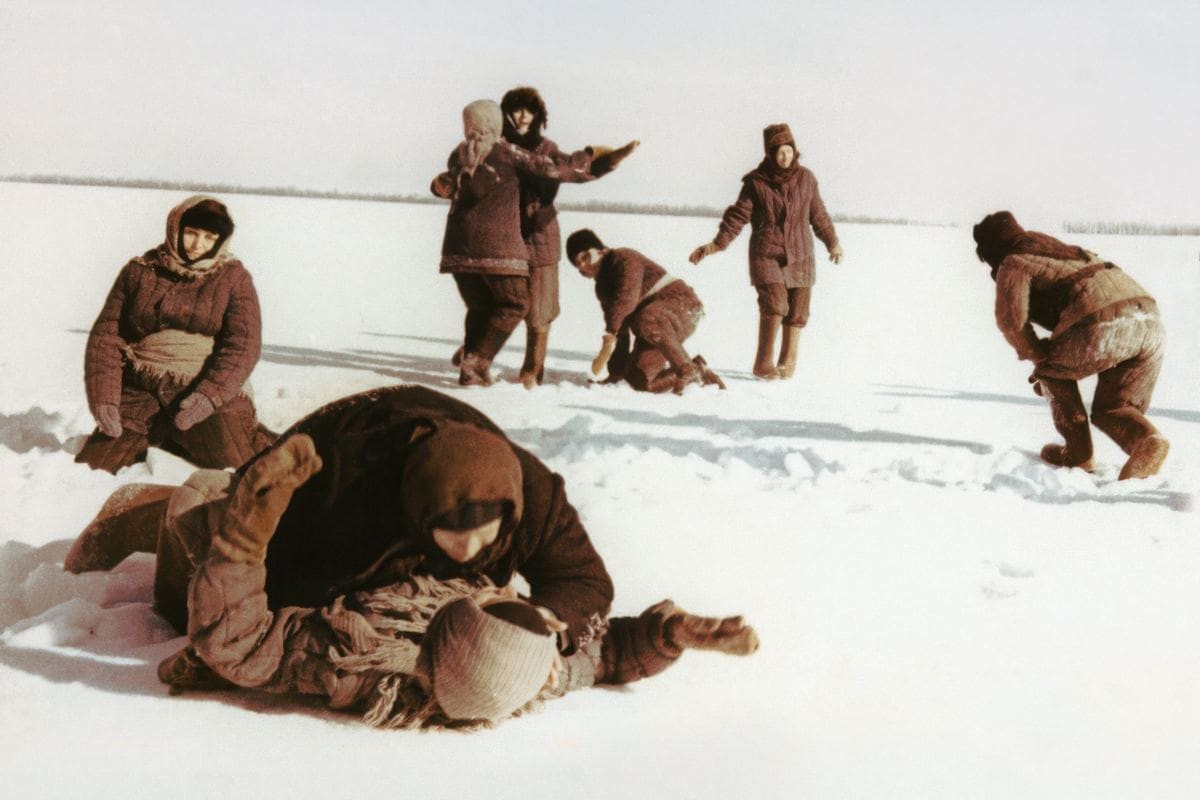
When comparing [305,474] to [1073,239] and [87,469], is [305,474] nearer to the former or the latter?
[87,469]

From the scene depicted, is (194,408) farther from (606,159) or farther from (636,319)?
(636,319)

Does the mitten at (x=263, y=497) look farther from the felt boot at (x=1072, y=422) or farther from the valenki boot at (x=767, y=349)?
the valenki boot at (x=767, y=349)

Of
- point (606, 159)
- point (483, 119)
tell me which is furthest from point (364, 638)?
point (483, 119)

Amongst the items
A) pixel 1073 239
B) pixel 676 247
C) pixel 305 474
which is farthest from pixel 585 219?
pixel 305 474

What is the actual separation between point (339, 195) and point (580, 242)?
41.1 inches

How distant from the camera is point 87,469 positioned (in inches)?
163

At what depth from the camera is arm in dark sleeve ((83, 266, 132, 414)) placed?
3.89m

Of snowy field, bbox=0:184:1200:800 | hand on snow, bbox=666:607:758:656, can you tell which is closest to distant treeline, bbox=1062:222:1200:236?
snowy field, bbox=0:184:1200:800

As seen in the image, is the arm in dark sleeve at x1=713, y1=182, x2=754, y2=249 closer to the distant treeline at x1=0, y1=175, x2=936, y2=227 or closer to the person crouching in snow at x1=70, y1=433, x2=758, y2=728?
the distant treeline at x1=0, y1=175, x2=936, y2=227

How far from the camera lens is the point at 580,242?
5.82m

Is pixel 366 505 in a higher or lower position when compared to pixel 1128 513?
higher

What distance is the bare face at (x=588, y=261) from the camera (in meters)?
5.82

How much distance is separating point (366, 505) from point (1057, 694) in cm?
179

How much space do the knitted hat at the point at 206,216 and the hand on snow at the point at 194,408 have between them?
44 centimetres
